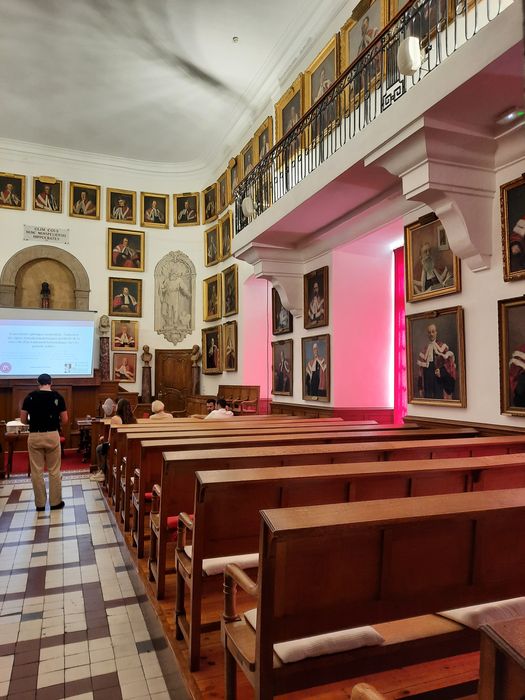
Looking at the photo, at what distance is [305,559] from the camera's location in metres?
1.83

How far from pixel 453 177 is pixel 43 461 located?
6.53 metres

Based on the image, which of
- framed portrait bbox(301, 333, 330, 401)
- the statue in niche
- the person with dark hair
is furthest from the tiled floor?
the statue in niche

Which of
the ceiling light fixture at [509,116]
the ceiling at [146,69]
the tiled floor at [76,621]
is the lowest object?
the tiled floor at [76,621]

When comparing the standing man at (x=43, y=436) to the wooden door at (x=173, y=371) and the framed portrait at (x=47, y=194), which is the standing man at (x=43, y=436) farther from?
the framed portrait at (x=47, y=194)

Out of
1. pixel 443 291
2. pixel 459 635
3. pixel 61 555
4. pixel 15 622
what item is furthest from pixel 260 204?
pixel 459 635

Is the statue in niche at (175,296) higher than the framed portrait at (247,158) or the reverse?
→ the reverse

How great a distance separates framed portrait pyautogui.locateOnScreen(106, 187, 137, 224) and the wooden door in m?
4.59

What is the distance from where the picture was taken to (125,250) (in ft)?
55.8

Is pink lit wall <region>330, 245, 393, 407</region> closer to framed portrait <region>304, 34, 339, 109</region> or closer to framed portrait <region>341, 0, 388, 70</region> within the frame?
framed portrait <region>304, 34, 339, 109</region>

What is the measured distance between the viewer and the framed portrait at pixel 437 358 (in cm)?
Result: 646

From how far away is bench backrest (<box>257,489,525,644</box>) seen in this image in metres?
1.79

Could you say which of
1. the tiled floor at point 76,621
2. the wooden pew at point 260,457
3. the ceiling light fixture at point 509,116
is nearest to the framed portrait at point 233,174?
the ceiling light fixture at point 509,116

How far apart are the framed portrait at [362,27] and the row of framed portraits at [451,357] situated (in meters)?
4.61

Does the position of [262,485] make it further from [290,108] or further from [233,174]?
[233,174]
